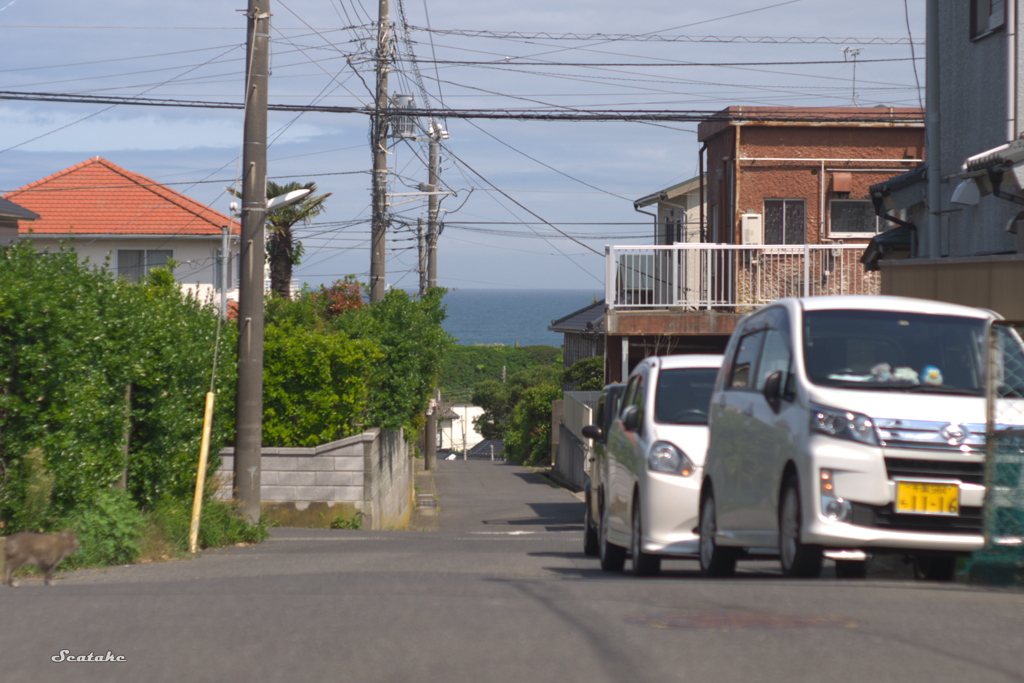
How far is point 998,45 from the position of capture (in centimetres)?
1508

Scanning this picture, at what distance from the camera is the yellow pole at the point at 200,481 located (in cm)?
1238

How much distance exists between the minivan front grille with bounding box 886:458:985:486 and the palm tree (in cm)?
2755

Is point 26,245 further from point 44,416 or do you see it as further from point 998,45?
point 998,45

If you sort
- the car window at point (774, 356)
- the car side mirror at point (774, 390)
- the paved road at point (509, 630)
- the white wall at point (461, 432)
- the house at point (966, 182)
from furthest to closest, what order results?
the white wall at point (461, 432), the house at point (966, 182), the car window at point (774, 356), the car side mirror at point (774, 390), the paved road at point (509, 630)

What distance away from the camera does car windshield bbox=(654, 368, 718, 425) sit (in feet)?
32.1

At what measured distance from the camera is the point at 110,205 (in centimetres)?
4003

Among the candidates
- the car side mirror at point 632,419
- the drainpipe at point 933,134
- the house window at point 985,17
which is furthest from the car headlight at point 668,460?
the drainpipe at point 933,134

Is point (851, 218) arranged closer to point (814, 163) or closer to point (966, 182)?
point (814, 163)

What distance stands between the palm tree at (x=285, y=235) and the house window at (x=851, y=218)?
1491cm

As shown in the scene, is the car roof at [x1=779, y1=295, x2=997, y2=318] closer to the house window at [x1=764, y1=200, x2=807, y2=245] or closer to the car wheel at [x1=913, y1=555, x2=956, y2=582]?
the car wheel at [x1=913, y1=555, x2=956, y2=582]

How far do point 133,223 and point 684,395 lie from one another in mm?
33071

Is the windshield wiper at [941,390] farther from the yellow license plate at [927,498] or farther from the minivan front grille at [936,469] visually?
the yellow license plate at [927,498]

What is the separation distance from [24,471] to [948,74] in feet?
46.3

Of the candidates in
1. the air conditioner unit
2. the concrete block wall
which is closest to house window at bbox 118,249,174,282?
the air conditioner unit
